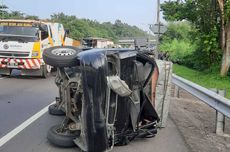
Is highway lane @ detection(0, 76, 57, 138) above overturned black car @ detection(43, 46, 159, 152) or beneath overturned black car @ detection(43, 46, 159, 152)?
beneath

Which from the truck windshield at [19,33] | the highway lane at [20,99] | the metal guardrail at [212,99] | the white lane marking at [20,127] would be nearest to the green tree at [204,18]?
the truck windshield at [19,33]

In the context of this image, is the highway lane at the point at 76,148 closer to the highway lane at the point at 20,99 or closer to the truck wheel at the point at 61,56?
the highway lane at the point at 20,99

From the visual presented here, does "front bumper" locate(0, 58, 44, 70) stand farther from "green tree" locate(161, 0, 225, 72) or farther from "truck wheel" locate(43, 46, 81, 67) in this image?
"green tree" locate(161, 0, 225, 72)

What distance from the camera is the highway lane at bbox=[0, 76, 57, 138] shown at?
28.8 ft

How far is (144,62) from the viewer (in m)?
7.36

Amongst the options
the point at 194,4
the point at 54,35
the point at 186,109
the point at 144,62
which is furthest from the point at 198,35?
the point at 144,62

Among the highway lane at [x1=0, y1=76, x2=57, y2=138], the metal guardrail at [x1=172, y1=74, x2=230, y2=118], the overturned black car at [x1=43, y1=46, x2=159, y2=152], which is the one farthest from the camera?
the highway lane at [x1=0, y1=76, x2=57, y2=138]

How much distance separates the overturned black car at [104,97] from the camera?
19.3 ft

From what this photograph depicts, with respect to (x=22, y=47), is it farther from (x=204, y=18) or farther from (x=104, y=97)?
(x=204, y=18)

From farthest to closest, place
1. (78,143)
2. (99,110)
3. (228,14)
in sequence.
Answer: (228,14) < (78,143) < (99,110)

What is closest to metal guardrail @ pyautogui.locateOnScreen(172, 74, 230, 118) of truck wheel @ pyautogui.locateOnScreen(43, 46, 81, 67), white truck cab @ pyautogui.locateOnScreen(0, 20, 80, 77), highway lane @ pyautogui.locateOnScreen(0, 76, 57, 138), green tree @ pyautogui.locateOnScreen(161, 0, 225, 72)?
truck wheel @ pyautogui.locateOnScreen(43, 46, 81, 67)

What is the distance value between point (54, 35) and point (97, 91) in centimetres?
1582

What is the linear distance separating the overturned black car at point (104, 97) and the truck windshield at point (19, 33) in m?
11.1

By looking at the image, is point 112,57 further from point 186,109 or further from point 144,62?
point 186,109
